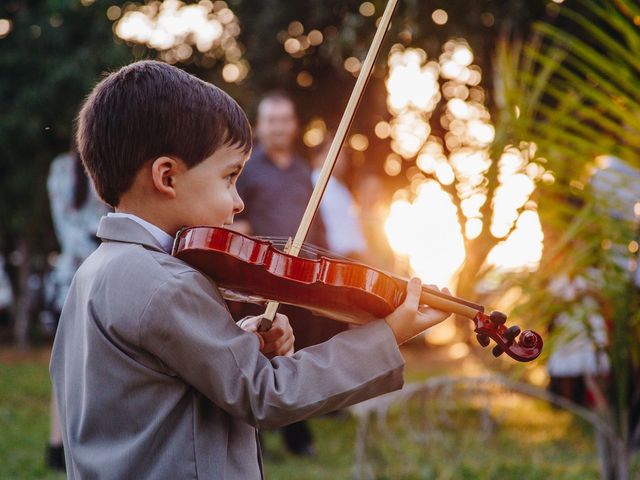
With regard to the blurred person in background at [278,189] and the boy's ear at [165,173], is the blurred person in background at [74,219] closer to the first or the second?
the blurred person in background at [278,189]

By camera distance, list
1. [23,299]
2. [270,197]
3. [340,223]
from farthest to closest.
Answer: [23,299] → [340,223] → [270,197]

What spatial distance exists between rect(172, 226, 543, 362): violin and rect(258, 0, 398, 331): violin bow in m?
0.08

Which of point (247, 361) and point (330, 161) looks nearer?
point (247, 361)

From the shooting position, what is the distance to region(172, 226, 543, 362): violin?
5.24 feet

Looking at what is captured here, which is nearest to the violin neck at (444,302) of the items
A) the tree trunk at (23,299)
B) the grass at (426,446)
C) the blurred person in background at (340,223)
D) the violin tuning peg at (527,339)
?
the violin tuning peg at (527,339)

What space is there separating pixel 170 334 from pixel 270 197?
123 inches

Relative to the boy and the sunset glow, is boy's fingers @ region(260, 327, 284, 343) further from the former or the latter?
the sunset glow

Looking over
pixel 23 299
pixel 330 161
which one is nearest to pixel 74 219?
pixel 330 161

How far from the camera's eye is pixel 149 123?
167 cm

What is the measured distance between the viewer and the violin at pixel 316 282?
1598 mm

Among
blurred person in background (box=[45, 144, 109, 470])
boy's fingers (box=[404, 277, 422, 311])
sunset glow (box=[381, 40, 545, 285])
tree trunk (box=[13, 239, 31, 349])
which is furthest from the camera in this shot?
tree trunk (box=[13, 239, 31, 349])

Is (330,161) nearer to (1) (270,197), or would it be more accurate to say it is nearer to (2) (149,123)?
(2) (149,123)

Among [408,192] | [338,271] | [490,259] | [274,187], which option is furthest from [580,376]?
[408,192]

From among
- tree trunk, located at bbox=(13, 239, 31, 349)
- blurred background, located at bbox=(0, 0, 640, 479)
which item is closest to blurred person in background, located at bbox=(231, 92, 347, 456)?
blurred background, located at bbox=(0, 0, 640, 479)
